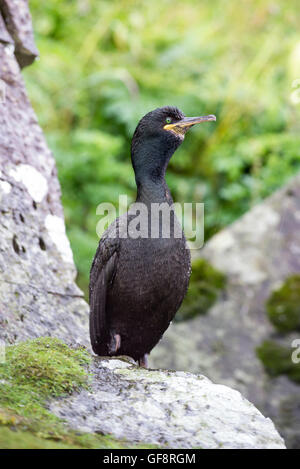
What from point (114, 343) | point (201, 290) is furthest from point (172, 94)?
point (114, 343)

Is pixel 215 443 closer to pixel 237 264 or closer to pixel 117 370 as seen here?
pixel 117 370

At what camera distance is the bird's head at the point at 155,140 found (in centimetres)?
419

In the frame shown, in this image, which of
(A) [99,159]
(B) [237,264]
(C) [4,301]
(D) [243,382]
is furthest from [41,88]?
(C) [4,301]

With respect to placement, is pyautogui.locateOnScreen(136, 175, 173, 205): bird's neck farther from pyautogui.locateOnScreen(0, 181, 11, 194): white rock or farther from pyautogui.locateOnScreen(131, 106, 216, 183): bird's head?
pyautogui.locateOnScreen(0, 181, 11, 194): white rock

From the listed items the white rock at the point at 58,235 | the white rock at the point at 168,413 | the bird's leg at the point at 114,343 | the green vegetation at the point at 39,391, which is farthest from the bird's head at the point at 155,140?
the white rock at the point at 168,413

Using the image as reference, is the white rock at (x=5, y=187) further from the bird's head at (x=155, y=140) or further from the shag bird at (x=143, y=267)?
the bird's head at (x=155, y=140)

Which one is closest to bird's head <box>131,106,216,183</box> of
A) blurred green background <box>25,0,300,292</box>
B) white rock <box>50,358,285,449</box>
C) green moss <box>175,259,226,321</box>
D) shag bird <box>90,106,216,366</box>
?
shag bird <box>90,106,216,366</box>

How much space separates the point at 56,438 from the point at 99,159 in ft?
20.8

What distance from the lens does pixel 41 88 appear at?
9.74m

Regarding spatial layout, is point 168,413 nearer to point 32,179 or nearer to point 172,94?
point 32,179

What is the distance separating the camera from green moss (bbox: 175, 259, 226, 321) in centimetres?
671

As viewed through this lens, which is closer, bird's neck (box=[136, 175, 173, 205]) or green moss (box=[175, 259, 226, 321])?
bird's neck (box=[136, 175, 173, 205])

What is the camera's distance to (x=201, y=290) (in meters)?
6.83

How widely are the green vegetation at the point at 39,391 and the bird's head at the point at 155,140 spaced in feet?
4.23
